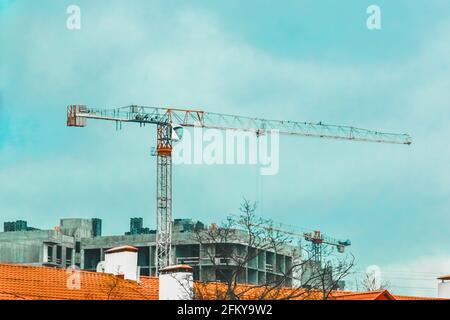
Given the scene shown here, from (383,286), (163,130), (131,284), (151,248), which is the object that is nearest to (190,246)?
(151,248)

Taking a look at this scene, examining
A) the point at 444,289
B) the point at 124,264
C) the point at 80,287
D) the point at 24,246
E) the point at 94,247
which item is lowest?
the point at 94,247

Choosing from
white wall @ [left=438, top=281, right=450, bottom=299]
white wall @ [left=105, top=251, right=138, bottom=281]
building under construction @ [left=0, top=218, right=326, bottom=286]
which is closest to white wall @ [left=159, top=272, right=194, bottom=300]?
white wall @ [left=105, top=251, right=138, bottom=281]

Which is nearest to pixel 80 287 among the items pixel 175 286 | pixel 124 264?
pixel 175 286

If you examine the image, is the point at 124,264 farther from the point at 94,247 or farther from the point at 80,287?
the point at 94,247

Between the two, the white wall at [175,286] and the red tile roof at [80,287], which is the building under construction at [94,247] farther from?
the white wall at [175,286]

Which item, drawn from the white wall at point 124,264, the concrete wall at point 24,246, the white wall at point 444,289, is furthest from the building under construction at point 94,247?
the white wall at point 124,264

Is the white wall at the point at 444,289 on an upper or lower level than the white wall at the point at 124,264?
lower

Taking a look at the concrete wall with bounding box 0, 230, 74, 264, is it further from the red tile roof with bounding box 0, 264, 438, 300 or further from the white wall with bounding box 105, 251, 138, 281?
the red tile roof with bounding box 0, 264, 438, 300

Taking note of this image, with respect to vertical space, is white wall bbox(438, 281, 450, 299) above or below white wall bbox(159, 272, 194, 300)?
below

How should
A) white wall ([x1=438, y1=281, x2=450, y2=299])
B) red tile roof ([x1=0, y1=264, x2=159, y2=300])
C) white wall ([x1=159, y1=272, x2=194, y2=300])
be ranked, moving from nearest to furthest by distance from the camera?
red tile roof ([x1=0, y1=264, x2=159, y2=300])
white wall ([x1=159, y1=272, x2=194, y2=300])
white wall ([x1=438, y1=281, x2=450, y2=299])

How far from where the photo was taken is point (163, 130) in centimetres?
13450

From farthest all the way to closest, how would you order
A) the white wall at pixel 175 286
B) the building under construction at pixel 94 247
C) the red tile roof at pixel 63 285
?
the building under construction at pixel 94 247 → the white wall at pixel 175 286 → the red tile roof at pixel 63 285
